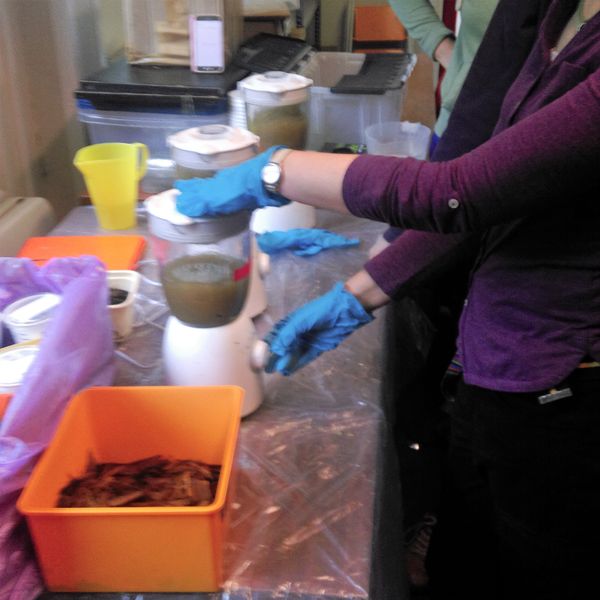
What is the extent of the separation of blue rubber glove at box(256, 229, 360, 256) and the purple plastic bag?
0.49 m

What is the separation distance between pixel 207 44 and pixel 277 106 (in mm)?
382

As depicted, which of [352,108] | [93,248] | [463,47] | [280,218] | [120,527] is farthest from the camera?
[352,108]

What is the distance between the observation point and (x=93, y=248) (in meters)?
1.32

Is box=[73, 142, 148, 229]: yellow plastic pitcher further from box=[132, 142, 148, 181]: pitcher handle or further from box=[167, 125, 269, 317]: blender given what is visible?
box=[167, 125, 269, 317]: blender

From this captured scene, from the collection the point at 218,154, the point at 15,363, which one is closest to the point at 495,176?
the point at 218,154

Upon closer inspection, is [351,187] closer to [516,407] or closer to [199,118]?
[516,407]

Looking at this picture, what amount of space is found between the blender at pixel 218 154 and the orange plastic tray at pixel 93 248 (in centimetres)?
24

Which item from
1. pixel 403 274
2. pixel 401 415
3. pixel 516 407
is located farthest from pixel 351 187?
pixel 401 415

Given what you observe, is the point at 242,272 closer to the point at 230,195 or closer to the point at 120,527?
the point at 230,195

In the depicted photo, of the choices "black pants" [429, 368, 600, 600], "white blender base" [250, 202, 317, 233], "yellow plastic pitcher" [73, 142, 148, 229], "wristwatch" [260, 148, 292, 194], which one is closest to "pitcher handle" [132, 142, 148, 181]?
"yellow plastic pitcher" [73, 142, 148, 229]

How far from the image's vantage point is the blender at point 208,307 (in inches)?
33.7

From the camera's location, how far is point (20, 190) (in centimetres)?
164

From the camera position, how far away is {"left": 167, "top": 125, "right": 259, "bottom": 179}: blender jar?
104 centimetres

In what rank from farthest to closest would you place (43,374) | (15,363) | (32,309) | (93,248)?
(93,248)
(32,309)
(15,363)
(43,374)
